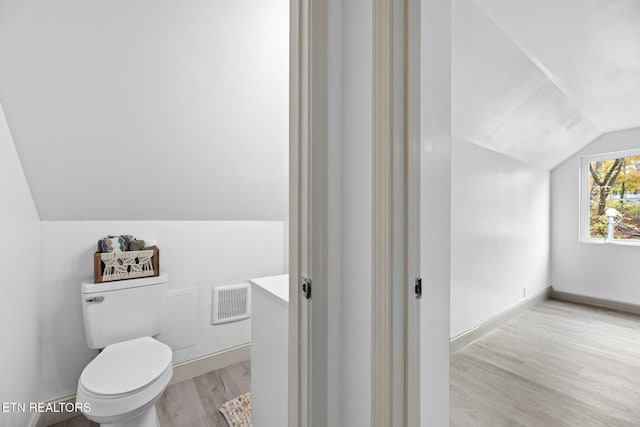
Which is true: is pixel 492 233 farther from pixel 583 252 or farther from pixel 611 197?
pixel 611 197

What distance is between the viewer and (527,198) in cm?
350

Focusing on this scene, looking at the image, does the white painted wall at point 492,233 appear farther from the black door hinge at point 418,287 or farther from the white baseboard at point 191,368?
the white baseboard at point 191,368

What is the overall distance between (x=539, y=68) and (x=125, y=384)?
3159 millimetres

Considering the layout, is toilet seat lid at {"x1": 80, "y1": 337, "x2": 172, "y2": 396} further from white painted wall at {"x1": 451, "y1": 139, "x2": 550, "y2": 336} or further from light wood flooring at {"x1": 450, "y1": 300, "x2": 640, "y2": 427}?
white painted wall at {"x1": 451, "y1": 139, "x2": 550, "y2": 336}

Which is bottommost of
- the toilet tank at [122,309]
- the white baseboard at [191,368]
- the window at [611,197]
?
the white baseboard at [191,368]

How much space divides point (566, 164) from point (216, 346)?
4.73 metres

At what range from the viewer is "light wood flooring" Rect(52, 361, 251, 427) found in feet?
5.57

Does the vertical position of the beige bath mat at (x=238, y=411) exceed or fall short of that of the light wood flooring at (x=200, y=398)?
it exceeds it

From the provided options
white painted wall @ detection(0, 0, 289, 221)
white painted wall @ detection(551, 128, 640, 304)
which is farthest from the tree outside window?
white painted wall @ detection(0, 0, 289, 221)

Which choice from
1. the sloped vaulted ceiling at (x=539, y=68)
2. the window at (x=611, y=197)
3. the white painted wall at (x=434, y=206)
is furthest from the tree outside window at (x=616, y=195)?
the white painted wall at (x=434, y=206)

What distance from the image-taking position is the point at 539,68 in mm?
2105

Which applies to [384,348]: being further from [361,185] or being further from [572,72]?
[572,72]

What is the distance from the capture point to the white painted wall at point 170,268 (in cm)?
173

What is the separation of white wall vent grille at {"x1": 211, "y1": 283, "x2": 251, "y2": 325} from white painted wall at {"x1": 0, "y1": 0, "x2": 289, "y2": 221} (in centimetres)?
69
